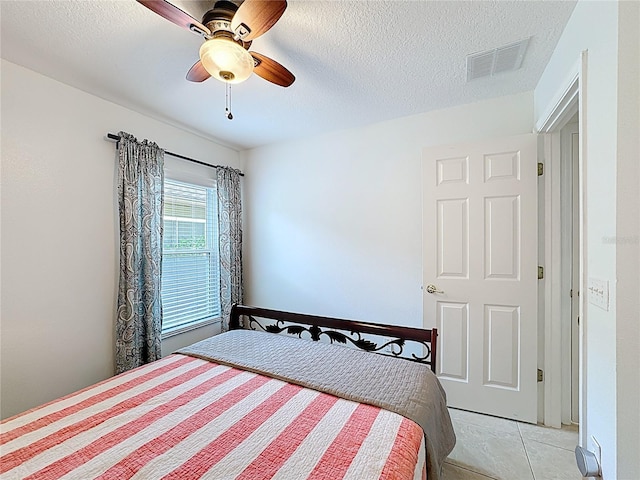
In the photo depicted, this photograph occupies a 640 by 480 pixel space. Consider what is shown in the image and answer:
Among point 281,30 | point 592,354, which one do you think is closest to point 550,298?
point 592,354

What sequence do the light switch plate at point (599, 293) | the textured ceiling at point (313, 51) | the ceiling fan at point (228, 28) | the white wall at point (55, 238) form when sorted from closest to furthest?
the light switch plate at point (599, 293)
the ceiling fan at point (228, 28)
the textured ceiling at point (313, 51)
the white wall at point (55, 238)

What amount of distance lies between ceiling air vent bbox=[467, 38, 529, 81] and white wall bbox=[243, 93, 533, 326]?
17.4 inches

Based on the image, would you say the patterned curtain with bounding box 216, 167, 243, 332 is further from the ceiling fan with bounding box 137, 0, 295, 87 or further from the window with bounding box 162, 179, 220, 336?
the ceiling fan with bounding box 137, 0, 295, 87

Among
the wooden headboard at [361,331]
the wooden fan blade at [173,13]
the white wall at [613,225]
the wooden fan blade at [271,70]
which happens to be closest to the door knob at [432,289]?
the wooden headboard at [361,331]

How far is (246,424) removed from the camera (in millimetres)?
1130

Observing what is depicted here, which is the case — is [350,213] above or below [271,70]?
below

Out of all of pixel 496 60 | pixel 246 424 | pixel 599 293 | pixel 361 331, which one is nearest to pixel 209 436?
pixel 246 424

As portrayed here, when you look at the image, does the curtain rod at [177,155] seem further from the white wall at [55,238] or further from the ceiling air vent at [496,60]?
the ceiling air vent at [496,60]

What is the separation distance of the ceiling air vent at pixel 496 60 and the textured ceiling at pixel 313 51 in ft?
0.17

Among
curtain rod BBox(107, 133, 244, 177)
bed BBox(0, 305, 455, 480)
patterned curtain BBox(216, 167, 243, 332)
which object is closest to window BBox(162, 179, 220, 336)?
patterned curtain BBox(216, 167, 243, 332)

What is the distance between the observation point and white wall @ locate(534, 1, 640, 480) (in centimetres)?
87

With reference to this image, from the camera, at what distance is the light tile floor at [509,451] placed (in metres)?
1.60

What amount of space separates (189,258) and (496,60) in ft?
9.79

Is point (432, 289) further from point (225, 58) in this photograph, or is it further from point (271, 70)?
point (225, 58)
